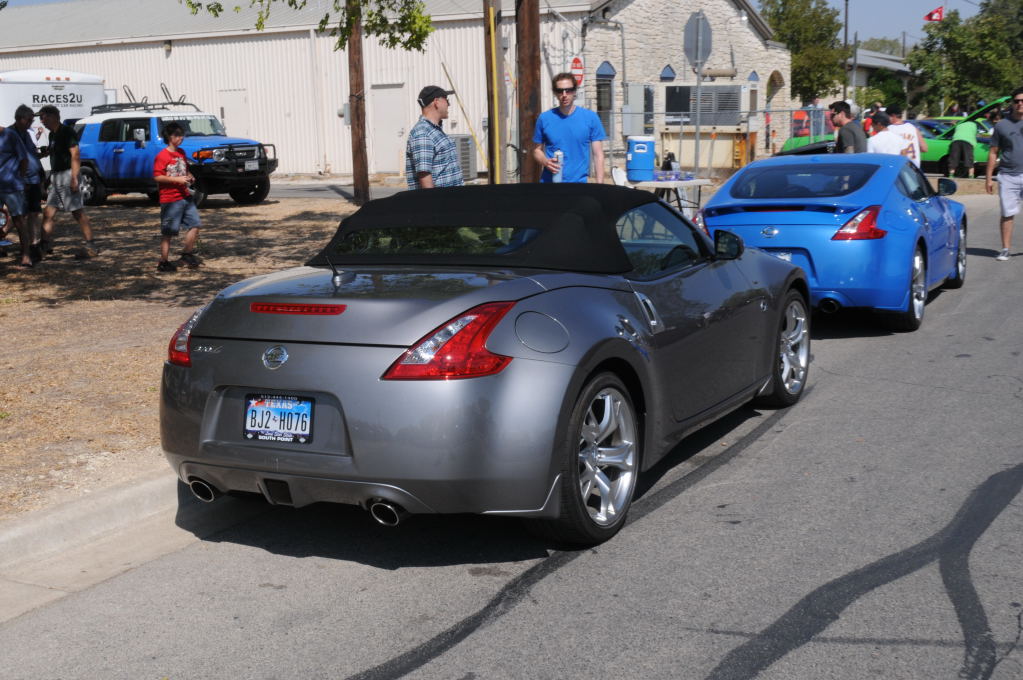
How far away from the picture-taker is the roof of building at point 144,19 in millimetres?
34419

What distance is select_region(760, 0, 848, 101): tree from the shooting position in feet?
177

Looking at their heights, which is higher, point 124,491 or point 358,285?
point 358,285

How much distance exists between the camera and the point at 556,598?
14.2 ft

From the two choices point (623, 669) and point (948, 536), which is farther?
point (948, 536)

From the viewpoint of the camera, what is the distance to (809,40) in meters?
55.5

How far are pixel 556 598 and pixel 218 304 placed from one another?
6.24ft

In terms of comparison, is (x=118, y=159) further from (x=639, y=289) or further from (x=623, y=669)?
(x=623, y=669)

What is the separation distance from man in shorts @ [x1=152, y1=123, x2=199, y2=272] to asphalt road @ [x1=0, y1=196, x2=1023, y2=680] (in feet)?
26.6

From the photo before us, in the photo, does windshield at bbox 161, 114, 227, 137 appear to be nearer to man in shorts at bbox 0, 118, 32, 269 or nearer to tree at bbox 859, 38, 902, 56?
man in shorts at bbox 0, 118, 32, 269

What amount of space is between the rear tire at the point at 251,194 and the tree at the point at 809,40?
3600 cm

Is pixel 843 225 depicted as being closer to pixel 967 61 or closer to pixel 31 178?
pixel 31 178

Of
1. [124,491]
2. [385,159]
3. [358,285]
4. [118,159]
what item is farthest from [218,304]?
[385,159]

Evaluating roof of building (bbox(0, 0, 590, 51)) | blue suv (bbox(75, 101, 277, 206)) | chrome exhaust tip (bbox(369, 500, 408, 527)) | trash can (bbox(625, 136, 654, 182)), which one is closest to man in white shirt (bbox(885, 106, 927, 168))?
trash can (bbox(625, 136, 654, 182))

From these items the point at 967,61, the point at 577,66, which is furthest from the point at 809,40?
the point at 577,66
